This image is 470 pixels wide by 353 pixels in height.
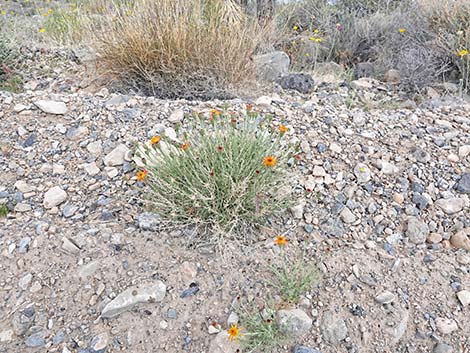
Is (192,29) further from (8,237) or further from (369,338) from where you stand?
(369,338)

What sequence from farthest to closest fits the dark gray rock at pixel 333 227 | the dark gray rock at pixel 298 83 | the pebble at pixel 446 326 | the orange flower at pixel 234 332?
1. the dark gray rock at pixel 298 83
2. the dark gray rock at pixel 333 227
3. the pebble at pixel 446 326
4. the orange flower at pixel 234 332

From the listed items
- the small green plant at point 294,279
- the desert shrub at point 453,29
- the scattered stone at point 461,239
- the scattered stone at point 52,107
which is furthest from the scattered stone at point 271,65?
the small green plant at point 294,279

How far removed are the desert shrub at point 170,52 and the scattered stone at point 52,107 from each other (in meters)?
0.90

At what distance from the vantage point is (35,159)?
2.72 m

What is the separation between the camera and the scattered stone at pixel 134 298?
1.95 meters

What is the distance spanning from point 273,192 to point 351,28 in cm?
414

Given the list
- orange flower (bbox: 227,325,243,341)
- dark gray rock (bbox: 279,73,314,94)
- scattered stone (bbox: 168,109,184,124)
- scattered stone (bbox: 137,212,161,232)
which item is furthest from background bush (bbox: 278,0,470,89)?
orange flower (bbox: 227,325,243,341)

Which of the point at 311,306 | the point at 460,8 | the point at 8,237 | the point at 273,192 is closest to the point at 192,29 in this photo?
the point at 273,192

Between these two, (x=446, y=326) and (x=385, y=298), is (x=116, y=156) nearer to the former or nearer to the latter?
(x=385, y=298)

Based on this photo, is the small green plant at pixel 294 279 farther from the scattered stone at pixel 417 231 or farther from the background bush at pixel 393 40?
the background bush at pixel 393 40

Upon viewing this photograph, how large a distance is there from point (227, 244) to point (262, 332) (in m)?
0.49

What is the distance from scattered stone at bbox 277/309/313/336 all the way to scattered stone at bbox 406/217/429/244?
2.54 ft

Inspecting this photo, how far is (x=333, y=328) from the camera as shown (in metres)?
1.97

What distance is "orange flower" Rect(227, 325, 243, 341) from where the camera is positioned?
1774 millimetres
